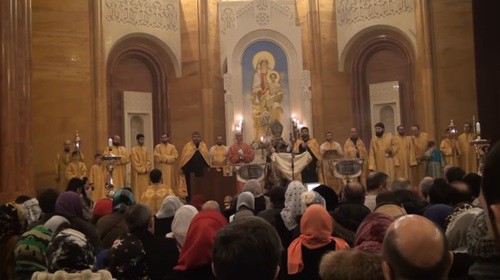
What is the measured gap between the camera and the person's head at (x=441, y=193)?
559cm

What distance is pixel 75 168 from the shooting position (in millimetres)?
15297

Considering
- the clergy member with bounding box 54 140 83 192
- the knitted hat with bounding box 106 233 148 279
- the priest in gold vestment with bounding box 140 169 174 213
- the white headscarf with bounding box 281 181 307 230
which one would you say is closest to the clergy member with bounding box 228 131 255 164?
the clergy member with bounding box 54 140 83 192

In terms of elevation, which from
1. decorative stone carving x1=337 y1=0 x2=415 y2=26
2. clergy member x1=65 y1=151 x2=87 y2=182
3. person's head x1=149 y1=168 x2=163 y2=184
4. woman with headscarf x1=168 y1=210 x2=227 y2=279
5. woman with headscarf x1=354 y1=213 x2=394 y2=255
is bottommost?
woman with headscarf x1=168 y1=210 x2=227 y2=279

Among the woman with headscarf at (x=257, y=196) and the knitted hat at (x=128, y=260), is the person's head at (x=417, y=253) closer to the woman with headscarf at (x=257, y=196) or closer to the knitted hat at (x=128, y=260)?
the knitted hat at (x=128, y=260)

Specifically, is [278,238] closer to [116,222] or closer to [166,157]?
[116,222]

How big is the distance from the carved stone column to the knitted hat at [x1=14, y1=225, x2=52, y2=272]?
25.2ft

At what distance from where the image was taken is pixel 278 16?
19.8 m

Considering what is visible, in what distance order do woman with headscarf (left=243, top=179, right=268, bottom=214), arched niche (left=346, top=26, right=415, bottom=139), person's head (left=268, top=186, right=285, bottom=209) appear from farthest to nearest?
arched niche (left=346, top=26, right=415, bottom=139) < woman with headscarf (left=243, top=179, right=268, bottom=214) < person's head (left=268, top=186, right=285, bottom=209)

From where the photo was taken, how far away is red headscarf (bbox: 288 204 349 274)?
4.80 meters

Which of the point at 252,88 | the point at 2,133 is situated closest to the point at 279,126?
the point at 252,88

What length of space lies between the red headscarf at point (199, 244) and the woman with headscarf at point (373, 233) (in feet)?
3.66

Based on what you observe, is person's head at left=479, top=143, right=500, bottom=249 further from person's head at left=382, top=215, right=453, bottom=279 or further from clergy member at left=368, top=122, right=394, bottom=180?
clergy member at left=368, top=122, right=394, bottom=180

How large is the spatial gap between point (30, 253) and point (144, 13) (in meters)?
15.4

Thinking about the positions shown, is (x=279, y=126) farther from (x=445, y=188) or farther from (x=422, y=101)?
(x=445, y=188)
